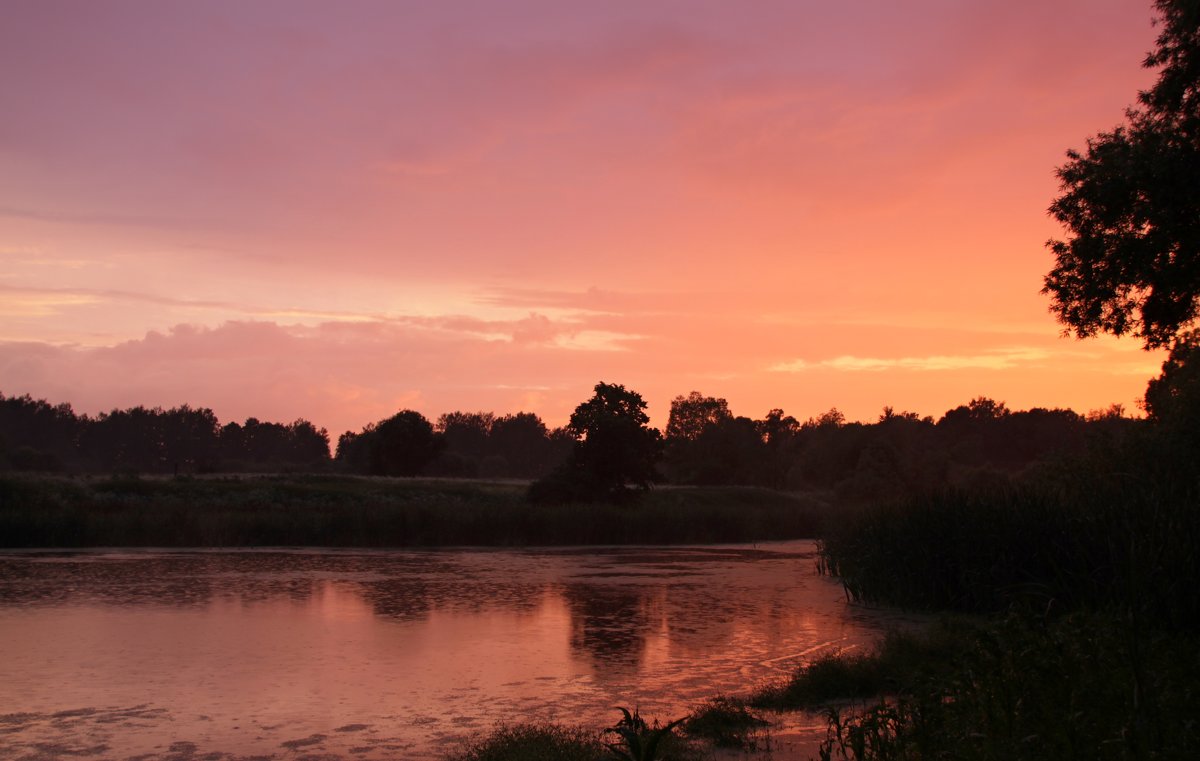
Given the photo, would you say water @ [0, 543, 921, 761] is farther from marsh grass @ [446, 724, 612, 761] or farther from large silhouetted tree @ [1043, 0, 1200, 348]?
large silhouetted tree @ [1043, 0, 1200, 348]

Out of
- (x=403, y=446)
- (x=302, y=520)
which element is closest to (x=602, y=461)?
(x=302, y=520)

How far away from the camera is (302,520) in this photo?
122ft

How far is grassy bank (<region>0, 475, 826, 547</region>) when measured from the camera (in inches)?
1362

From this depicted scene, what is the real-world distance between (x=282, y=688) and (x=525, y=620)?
6.82 meters

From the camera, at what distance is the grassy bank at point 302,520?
113 feet

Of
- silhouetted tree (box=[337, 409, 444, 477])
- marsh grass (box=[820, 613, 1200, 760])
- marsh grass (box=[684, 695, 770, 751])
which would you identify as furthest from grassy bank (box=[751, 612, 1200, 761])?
silhouetted tree (box=[337, 409, 444, 477])

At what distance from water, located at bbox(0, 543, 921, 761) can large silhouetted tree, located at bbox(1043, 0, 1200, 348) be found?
250 inches

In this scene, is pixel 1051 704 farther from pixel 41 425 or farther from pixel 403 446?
pixel 41 425

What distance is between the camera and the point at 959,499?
1981 cm

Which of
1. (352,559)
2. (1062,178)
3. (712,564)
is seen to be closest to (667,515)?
(712,564)

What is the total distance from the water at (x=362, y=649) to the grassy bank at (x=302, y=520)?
649cm

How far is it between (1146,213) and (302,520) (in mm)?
30878

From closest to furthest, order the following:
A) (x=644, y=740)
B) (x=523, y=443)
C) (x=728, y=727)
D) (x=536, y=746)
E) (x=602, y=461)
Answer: (x=644, y=740), (x=536, y=746), (x=728, y=727), (x=602, y=461), (x=523, y=443)

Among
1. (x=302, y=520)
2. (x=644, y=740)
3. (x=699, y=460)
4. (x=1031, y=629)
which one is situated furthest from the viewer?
(x=699, y=460)
